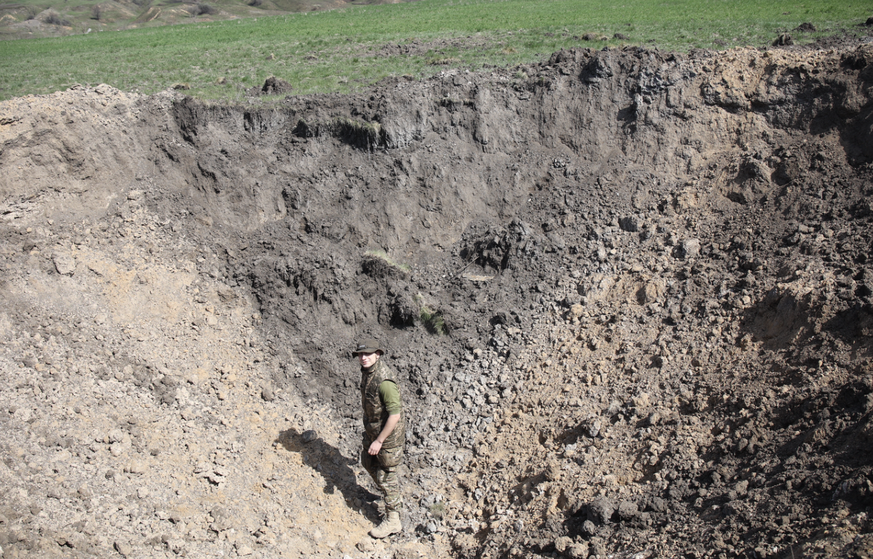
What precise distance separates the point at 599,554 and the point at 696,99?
26.3 ft

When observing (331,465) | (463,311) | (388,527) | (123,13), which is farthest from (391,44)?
(123,13)

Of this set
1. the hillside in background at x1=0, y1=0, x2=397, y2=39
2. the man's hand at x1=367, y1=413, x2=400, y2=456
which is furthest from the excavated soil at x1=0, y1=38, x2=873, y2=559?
the hillside in background at x1=0, y1=0, x2=397, y2=39

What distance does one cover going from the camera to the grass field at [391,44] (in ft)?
36.7

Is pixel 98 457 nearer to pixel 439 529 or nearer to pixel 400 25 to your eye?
pixel 439 529

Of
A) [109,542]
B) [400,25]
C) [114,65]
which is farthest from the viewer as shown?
[400,25]

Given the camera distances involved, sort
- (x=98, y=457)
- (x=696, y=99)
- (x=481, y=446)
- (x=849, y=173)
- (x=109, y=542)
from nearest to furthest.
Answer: (x=109, y=542) < (x=98, y=457) < (x=481, y=446) < (x=849, y=173) < (x=696, y=99)

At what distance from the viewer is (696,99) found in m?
9.65

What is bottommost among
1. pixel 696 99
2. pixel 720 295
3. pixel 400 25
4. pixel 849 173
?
pixel 720 295

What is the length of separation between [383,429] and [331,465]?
4.86ft

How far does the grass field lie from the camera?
36.7 feet

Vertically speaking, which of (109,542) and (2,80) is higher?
(2,80)

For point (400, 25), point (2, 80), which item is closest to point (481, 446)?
point (2, 80)

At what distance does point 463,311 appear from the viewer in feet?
27.6

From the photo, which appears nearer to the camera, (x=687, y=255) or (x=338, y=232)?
(x=687, y=255)
